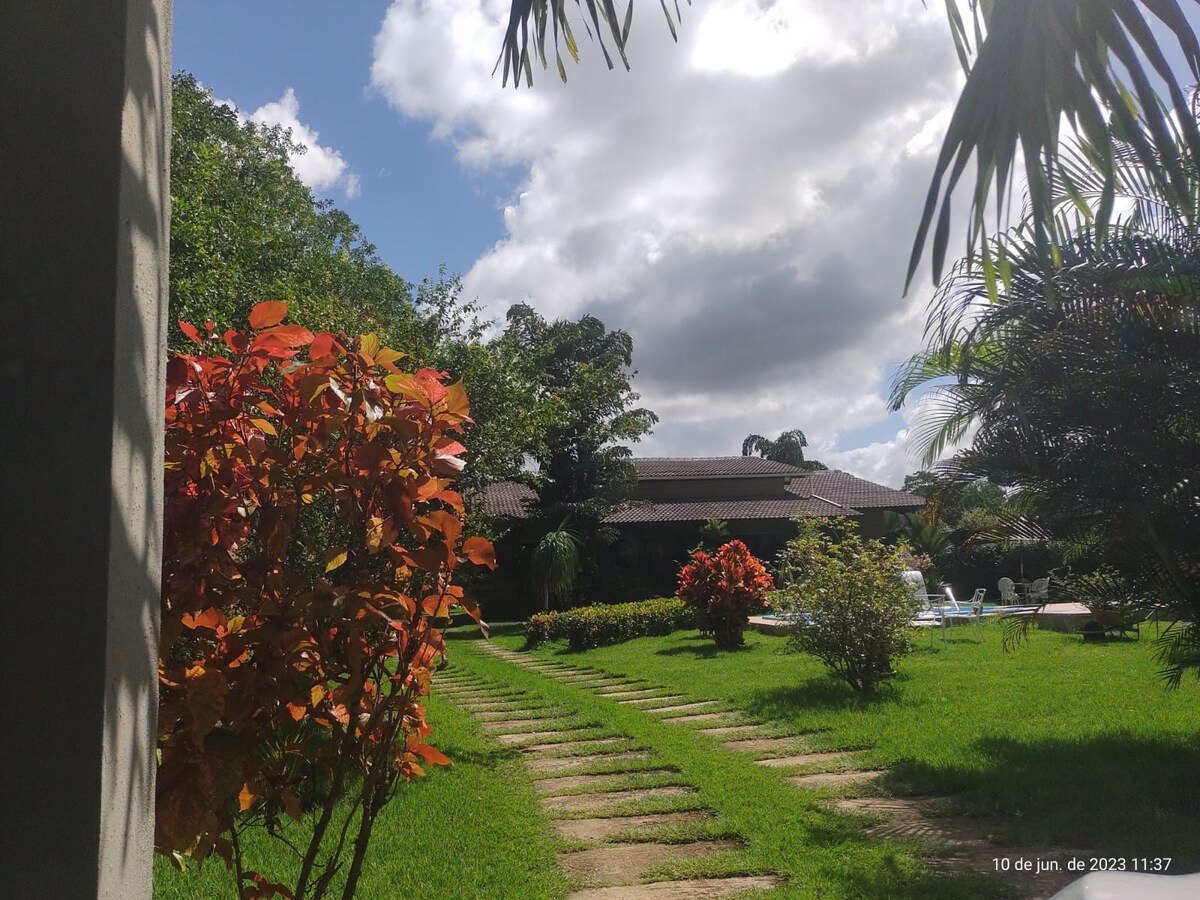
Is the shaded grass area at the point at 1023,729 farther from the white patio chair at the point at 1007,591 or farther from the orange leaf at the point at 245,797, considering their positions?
the white patio chair at the point at 1007,591

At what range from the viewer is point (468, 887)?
4.37m

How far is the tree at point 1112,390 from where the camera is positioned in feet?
19.7

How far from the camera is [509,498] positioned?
33.0 meters

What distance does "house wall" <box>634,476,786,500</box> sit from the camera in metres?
32.7

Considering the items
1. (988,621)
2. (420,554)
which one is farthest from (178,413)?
(988,621)

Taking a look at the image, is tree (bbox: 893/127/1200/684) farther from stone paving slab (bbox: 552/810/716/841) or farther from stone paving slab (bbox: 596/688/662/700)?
stone paving slab (bbox: 596/688/662/700)

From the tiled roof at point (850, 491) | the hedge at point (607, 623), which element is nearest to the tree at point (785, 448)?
the tiled roof at point (850, 491)

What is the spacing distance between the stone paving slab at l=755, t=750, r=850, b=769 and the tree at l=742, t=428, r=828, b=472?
187 feet

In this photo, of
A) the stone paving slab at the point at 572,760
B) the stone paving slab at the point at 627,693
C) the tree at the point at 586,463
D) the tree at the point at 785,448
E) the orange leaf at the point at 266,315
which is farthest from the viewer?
the tree at the point at 785,448

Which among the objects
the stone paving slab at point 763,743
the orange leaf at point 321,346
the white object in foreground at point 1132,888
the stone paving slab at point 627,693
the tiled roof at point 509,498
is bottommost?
the stone paving slab at point 627,693

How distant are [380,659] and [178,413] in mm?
828

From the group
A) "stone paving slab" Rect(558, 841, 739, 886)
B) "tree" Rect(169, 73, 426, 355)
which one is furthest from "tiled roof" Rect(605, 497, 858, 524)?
"stone paving slab" Rect(558, 841, 739, 886)

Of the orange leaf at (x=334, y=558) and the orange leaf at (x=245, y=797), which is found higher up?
the orange leaf at (x=334, y=558)

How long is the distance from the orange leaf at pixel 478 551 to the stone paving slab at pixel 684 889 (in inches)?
95.2
